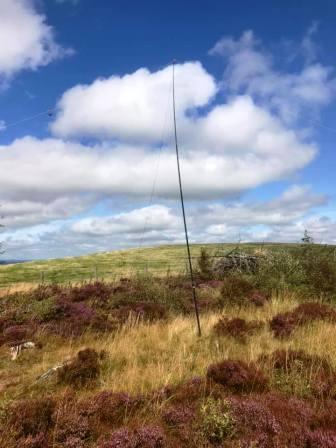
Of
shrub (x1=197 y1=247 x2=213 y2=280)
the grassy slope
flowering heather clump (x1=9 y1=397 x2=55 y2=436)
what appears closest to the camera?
flowering heather clump (x1=9 y1=397 x2=55 y2=436)

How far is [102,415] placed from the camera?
202 inches

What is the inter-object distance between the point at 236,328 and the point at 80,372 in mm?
4063

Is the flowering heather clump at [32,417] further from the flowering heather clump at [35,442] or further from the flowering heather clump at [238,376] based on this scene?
the flowering heather clump at [238,376]

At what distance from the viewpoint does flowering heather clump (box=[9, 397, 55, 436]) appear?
184 inches

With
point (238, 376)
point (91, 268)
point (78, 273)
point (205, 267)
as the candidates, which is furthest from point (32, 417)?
point (91, 268)

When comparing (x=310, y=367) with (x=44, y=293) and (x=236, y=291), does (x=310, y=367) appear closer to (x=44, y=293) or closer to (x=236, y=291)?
(x=236, y=291)

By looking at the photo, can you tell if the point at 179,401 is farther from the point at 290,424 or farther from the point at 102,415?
the point at 290,424

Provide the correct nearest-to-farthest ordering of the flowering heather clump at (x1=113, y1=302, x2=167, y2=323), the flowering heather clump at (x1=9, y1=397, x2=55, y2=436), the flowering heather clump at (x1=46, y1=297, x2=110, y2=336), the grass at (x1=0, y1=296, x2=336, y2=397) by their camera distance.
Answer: the flowering heather clump at (x1=9, y1=397, x2=55, y2=436)
the grass at (x1=0, y1=296, x2=336, y2=397)
the flowering heather clump at (x1=46, y1=297, x2=110, y2=336)
the flowering heather clump at (x1=113, y1=302, x2=167, y2=323)

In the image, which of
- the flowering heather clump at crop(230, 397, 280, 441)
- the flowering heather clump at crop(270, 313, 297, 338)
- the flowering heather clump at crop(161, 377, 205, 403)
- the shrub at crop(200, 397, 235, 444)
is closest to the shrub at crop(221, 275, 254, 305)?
the flowering heather clump at crop(270, 313, 297, 338)

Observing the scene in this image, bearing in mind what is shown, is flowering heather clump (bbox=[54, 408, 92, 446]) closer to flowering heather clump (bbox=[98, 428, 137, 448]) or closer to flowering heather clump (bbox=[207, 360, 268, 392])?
flowering heather clump (bbox=[98, 428, 137, 448])

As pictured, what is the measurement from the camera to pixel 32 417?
16.0 feet

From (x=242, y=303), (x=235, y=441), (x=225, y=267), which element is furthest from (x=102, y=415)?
(x=225, y=267)

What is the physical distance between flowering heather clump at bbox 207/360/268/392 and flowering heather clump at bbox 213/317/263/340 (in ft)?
8.56

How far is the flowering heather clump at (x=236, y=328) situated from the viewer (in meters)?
9.27
